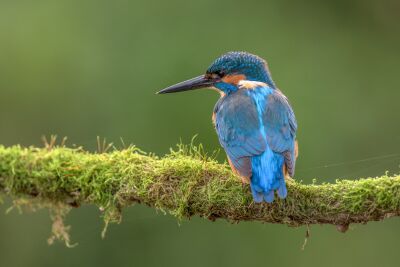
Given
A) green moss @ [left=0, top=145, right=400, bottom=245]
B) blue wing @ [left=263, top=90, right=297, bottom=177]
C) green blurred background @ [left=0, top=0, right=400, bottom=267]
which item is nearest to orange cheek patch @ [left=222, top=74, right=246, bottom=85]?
blue wing @ [left=263, top=90, right=297, bottom=177]

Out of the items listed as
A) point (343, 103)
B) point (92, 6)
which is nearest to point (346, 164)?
point (343, 103)

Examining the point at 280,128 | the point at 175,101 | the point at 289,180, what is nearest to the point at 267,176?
the point at 289,180

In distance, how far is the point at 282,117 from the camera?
408 centimetres

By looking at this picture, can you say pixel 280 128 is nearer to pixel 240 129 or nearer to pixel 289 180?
pixel 240 129

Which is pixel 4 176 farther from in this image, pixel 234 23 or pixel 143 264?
pixel 234 23

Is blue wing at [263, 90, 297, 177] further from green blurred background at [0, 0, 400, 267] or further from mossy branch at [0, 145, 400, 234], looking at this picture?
green blurred background at [0, 0, 400, 267]

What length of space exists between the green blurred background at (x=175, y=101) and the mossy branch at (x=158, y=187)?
264 cm

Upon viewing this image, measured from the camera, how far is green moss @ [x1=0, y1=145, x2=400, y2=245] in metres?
3.40

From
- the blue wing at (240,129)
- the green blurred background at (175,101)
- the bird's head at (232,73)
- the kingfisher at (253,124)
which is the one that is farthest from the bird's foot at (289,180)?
the green blurred background at (175,101)

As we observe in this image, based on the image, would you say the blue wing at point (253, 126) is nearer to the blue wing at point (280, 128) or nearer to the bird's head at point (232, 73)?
the blue wing at point (280, 128)

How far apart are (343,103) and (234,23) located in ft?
3.71

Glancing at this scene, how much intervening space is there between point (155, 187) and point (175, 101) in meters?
2.98

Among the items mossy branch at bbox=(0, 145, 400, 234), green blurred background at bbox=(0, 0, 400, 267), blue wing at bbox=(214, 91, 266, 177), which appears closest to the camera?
mossy branch at bbox=(0, 145, 400, 234)

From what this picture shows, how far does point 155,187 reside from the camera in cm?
350
